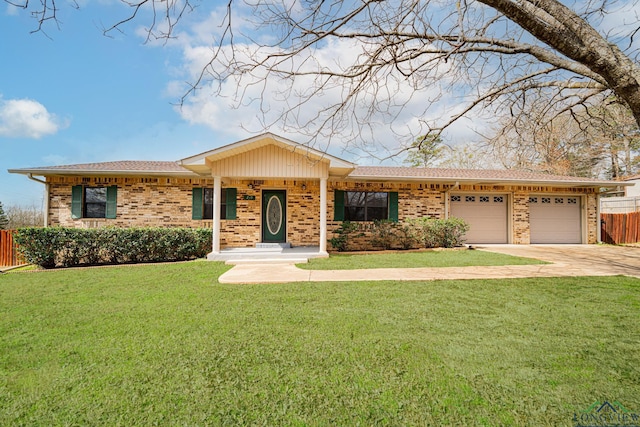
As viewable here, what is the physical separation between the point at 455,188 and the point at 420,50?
9.03m

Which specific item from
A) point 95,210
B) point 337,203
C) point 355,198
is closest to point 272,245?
point 337,203

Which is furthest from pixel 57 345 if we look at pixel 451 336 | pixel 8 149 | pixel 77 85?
pixel 8 149

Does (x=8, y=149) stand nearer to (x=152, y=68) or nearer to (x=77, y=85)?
(x=77, y=85)

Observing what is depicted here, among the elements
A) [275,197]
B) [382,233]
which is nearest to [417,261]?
[382,233]

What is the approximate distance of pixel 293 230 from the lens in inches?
435

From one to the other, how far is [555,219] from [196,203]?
14629 mm

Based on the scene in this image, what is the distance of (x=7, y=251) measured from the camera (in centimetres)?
934

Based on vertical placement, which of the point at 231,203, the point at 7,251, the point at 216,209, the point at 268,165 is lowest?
the point at 7,251

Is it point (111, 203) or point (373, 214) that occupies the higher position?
point (111, 203)

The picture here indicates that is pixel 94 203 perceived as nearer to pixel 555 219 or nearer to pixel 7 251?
pixel 7 251

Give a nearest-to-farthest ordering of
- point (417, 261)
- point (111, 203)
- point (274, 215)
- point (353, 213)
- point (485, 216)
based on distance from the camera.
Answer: point (417, 261) → point (111, 203) → point (274, 215) → point (353, 213) → point (485, 216)

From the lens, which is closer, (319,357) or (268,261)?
(319,357)

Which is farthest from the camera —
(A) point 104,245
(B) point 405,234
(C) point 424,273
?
(B) point 405,234

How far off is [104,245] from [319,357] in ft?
27.1
